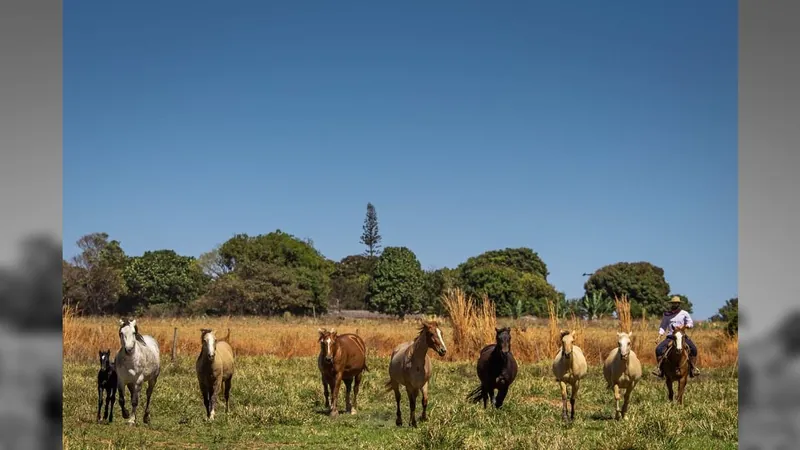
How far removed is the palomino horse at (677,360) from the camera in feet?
49.6

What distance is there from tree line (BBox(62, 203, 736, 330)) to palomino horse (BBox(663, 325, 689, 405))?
49.8m

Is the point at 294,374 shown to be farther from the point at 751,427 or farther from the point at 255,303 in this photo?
the point at 255,303

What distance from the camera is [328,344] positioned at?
547 inches

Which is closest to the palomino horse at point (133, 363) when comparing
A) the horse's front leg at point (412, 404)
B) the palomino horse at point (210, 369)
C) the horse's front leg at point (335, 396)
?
the palomino horse at point (210, 369)

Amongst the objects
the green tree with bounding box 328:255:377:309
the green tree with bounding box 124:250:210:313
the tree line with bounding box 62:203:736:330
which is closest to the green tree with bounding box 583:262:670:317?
the tree line with bounding box 62:203:736:330

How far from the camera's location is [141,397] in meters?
16.1

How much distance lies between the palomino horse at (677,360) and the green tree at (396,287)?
60863 mm

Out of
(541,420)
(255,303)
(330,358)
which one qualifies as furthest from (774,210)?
(255,303)

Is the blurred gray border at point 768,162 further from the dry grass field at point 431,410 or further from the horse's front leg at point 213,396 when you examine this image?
the horse's front leg at point 213,396

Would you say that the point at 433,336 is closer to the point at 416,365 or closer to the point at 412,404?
the point at 416,365

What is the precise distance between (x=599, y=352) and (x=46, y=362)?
22849 millimetres

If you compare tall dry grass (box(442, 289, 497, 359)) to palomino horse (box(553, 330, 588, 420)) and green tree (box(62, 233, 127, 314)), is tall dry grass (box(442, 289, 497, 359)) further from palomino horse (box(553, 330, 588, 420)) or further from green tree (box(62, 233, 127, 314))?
green tree (box(62, 233, 127, 314))

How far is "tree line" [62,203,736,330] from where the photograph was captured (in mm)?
69375

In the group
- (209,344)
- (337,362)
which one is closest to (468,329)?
(337,362)
